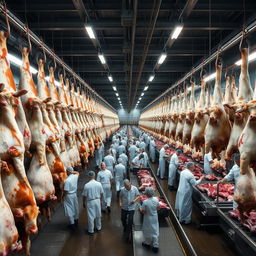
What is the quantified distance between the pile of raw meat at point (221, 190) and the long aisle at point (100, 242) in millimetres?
2837

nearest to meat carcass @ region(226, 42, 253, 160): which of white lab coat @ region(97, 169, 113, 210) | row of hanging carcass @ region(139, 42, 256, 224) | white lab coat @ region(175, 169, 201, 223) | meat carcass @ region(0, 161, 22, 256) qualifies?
row of hanging carcass @ region(139, 42, 256, 224)

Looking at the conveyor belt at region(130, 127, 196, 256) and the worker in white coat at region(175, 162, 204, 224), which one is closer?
the conveyor belt at region(130, 127, 196, 256)

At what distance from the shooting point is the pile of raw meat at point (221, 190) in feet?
23.3

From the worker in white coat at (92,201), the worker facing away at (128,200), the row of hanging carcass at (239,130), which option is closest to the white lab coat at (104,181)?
the worker in white coat at (92,201)

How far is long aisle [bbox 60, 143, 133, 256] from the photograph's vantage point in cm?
618

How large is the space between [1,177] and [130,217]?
16.9 ft

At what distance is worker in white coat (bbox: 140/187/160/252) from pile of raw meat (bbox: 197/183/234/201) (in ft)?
8.06

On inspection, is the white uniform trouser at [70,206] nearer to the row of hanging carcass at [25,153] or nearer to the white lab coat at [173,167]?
the row of hanging carcass at [25,153]

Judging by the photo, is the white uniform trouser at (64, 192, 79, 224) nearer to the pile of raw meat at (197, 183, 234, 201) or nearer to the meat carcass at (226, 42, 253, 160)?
the pile of raw meat at (197, 183, 234, 201)

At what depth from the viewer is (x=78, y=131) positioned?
4871 millimetres

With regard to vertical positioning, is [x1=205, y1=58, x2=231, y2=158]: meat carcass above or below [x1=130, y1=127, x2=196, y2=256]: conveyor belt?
above

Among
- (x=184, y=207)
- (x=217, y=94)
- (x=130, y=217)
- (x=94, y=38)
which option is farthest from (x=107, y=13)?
(x=184, y=207)

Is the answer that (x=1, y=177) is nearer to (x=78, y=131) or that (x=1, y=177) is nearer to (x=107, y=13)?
(x=78, y=131)

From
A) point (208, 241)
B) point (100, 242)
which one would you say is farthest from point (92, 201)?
point (208, 241)
